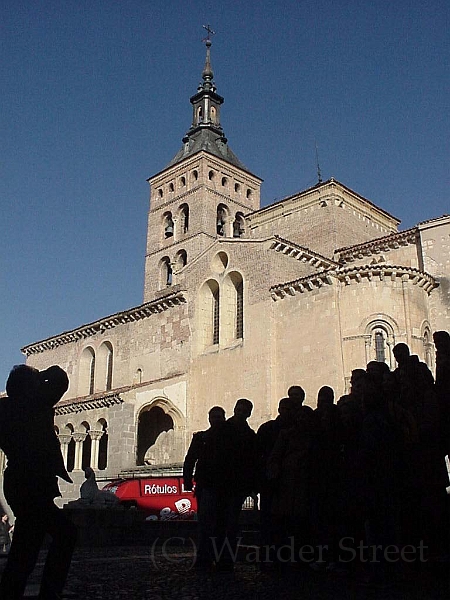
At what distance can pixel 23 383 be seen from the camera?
4.68m

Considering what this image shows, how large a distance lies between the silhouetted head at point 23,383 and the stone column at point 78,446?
26624 mm

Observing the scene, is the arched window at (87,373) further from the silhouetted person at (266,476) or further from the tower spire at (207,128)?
the silhouetted person at (266,476)

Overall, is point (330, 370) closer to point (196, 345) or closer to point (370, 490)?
point (196, 345)

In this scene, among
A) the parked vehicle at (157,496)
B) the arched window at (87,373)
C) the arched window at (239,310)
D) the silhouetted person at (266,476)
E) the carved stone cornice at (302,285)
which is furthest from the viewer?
the arched window at (87,373)

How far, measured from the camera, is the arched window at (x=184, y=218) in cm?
4620

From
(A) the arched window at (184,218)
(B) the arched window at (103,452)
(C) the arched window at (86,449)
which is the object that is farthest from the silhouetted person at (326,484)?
(A) the arched window at (184,218)

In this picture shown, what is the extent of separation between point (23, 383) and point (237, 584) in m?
2.95

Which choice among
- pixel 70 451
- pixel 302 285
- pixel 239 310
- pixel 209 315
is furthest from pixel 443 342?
pixel 70 451

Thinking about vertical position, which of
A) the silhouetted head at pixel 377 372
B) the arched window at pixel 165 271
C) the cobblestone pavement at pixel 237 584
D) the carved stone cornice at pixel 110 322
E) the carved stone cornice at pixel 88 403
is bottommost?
the cobblestone pavement at pixel 237 584

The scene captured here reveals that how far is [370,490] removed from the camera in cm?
580

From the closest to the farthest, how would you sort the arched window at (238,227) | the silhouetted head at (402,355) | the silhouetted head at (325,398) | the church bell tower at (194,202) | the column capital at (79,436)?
the silhouetted head at (402,355), the silhouetted head at (325,398), the column capital at (79,436), the church bell tower at (194,202), the arched window at (238,227)

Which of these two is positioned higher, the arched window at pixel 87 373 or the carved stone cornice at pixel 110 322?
the carved stone cornice at pixel 110 322

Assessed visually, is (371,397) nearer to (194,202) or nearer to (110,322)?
(110,322)

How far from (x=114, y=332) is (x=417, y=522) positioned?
28.9m
